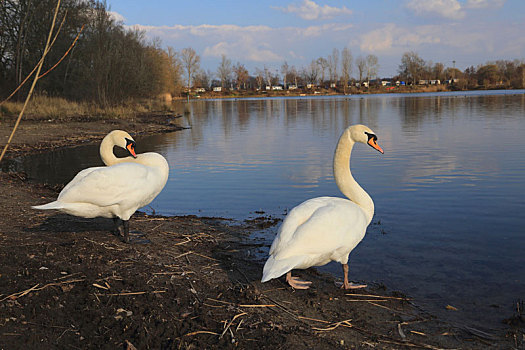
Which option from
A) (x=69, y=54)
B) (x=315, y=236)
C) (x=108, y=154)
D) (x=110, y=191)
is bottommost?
(x=315, y=236)

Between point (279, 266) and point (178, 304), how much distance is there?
0.98 meters

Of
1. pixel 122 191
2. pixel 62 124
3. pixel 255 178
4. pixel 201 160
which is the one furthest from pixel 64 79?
pixel 122 191

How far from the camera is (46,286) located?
4.01 m

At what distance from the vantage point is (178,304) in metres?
4.04

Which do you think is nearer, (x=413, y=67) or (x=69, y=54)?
(x=69, y=54)

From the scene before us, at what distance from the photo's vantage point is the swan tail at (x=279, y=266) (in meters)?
4.09

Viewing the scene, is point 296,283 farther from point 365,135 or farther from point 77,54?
point 77,54

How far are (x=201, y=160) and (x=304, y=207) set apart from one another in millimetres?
12044

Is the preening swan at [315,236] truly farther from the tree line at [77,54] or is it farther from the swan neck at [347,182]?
the tree line at [77,54]

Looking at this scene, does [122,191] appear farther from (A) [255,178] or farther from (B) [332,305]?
(A) [255,178]

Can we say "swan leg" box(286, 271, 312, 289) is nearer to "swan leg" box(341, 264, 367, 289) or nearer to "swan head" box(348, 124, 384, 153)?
"swan leg" box(341, 264, 367, 289)

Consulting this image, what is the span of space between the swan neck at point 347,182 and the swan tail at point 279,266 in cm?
139

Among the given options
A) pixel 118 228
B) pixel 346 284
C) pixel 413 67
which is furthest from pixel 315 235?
pixel 413 67

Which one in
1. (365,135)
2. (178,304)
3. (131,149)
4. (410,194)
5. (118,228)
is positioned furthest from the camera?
(410,194)
